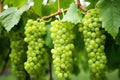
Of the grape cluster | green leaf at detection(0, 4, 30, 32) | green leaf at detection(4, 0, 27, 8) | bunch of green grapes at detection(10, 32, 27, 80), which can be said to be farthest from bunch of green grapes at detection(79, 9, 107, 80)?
green leaf at detection(4, 0, 27, 8)

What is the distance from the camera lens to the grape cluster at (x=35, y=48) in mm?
2264

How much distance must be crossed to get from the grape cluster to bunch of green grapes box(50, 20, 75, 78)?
0.15 meters

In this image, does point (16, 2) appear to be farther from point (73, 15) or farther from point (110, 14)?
point (110, 14)

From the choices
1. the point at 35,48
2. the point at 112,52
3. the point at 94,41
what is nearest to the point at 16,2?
the point at 35,48

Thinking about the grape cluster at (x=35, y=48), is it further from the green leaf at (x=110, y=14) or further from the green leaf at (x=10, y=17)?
the green leaf at (x=110, y=14)

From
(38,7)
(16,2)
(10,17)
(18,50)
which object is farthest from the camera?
(16,2)

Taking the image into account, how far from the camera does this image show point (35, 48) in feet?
7.49

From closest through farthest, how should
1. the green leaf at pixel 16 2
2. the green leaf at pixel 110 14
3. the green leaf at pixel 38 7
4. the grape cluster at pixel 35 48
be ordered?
the green leaf at pixel 110 14 < the grape cluster at pixel 35 48 < the green leaf at pixel 38 7 < the green leaf at pixel 16 2

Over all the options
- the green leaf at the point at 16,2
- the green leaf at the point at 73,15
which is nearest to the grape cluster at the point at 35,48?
the green leaf at the point at 73,15

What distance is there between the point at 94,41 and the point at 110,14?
16cm

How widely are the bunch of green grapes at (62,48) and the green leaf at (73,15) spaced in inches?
2.0

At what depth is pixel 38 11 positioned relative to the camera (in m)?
2.60

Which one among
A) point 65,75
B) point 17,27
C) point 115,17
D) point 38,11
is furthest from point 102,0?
point 17,27

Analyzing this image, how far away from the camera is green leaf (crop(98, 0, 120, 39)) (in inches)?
81.3
